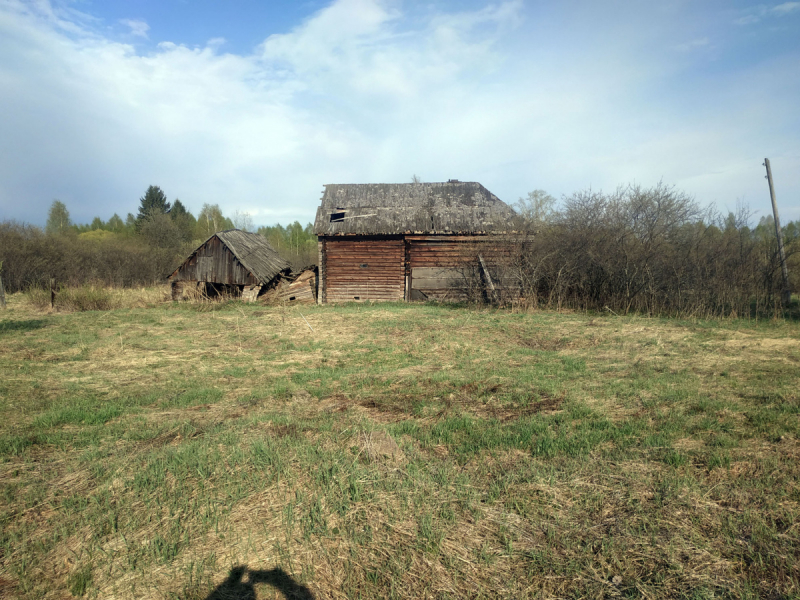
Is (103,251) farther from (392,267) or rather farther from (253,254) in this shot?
(392,267)

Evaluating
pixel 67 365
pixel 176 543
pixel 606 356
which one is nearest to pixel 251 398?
pixel 176 543

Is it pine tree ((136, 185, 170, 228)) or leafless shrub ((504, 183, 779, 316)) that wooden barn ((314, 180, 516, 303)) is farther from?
pine tree ((136, 185, 170, 228))

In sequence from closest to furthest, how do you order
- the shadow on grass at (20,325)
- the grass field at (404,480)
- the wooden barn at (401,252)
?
1. the grass field at (404,480)
2. the shadow on grass at (20,325)
3. the wooden barn at (401,252)

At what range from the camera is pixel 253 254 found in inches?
871

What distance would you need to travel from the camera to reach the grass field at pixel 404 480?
2541 millimetres

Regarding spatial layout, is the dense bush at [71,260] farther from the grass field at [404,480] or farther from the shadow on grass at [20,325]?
the grass field at [404,480]

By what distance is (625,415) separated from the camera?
199 inches

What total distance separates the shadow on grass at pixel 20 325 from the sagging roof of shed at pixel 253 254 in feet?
24.7

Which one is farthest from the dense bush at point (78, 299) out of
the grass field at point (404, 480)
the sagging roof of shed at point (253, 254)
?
the grass field at point (404, 480)

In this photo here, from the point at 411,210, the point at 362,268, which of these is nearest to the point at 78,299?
the point at 362,268

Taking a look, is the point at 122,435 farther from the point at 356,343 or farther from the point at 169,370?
the point at 356,343

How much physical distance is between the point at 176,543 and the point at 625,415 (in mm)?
4635

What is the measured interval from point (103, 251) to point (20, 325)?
21.7m

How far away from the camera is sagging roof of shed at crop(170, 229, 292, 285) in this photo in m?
20.0
